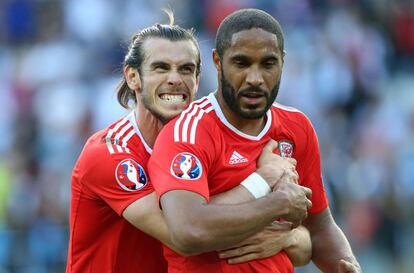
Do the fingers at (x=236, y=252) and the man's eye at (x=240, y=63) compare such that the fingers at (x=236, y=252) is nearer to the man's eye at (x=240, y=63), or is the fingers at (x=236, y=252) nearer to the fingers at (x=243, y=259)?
the fingers at (x=243, y=259)

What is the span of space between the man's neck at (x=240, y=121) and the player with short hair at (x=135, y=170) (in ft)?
0.53

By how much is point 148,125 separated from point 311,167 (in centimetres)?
106

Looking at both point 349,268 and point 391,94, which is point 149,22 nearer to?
point 391,94

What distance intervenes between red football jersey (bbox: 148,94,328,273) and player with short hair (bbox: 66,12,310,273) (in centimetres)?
14

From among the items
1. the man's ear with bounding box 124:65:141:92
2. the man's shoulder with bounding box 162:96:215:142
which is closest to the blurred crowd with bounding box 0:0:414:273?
the man's ear with bounding box 124:65:141:92

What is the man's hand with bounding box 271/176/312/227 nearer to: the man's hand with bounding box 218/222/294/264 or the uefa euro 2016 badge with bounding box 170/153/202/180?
the man's hand with bounding box 218/222/294/264

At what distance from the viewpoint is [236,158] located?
5.91m

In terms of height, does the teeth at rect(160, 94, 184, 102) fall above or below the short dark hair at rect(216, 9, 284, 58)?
below

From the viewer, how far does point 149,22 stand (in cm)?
1469

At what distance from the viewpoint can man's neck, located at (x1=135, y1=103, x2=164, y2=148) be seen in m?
6.59

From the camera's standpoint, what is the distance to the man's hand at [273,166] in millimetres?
5906

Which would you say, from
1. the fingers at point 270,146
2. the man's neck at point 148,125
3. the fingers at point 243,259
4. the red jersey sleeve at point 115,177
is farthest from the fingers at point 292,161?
the man's neck at point 148,125

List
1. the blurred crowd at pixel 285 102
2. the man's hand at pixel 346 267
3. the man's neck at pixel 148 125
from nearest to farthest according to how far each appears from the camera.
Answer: the man's hand at pixel 346 267
the man's neck at pixel 148 125
the blurred crowd at pixel 285 102

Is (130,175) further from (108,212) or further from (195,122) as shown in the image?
(195,122)
